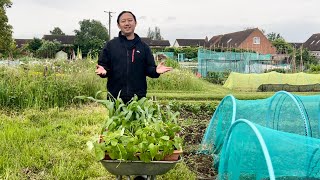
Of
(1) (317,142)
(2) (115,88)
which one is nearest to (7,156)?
(2) (115,88)

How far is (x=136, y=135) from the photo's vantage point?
290 centimetres

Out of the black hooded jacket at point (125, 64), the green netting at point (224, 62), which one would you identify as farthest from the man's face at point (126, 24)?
the green netting at point (224, 62)

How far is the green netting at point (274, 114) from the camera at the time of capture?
464cm

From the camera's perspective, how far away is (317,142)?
2637mm

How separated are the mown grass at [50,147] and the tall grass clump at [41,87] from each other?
63 centimetres

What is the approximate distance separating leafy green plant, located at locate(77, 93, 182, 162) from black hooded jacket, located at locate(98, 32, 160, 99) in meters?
0.67

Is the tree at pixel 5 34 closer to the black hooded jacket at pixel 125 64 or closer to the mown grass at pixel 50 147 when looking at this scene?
the mown grass at pixel 50 147

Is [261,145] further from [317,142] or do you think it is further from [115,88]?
[115,88]

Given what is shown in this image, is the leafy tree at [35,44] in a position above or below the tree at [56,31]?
below

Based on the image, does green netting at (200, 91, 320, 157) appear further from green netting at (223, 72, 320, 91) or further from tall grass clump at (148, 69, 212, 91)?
green netting at (223, 72, 320, 91)

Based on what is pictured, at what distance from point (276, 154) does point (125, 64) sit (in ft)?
6.72

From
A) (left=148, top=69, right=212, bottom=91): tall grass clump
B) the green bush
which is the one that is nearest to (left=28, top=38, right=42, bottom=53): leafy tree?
the green bush

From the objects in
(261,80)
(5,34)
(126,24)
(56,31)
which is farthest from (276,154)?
(56,31)

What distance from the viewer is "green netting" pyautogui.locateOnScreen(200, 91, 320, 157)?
15.2 ft
